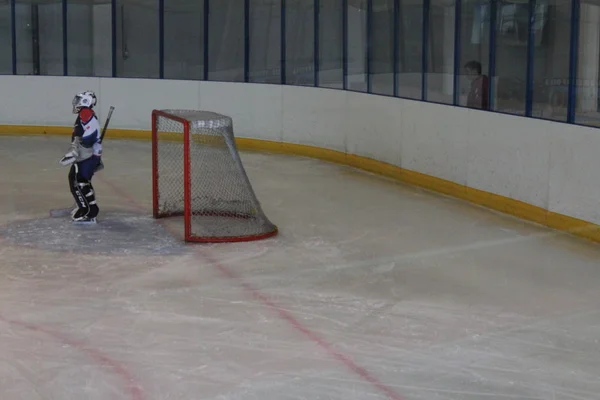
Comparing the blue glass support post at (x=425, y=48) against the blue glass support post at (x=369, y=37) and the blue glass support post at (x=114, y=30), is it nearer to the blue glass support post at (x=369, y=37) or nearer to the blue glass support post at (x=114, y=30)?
the blue glass support post at (x=369, y=37)

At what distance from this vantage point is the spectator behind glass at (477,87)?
9789 mm

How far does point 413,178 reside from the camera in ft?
35.6

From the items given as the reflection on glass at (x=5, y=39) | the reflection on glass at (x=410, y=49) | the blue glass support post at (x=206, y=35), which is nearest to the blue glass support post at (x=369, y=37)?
the reflection on glass at (x=410, y=49)

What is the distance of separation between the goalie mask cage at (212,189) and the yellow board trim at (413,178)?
217 centimetres

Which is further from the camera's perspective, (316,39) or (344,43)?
(316,39)

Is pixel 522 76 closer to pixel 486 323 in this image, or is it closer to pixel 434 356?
pixel 486 323

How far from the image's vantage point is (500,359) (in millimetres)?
5422

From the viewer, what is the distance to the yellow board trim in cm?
844

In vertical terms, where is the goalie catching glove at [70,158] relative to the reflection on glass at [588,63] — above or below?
below

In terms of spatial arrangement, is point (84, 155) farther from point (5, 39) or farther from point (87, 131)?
point (5, 39)

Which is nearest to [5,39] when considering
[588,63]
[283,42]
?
[283,42]

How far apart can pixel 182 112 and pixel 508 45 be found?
9.85 ft

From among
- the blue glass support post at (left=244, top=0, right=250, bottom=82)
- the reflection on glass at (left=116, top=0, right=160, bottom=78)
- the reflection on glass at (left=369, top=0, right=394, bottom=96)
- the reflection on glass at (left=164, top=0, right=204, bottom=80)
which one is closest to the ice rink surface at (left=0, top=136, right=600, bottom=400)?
the reflection on glass at (left=369, top=0, right=394, bottom=96)

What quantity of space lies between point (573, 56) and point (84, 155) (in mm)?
4044
